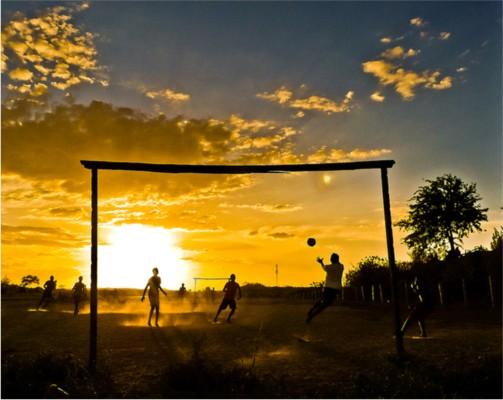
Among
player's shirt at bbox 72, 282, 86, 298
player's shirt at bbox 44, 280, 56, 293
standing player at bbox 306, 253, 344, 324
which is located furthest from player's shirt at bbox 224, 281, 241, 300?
player's shirt at bbox 44, 280, 56, 293

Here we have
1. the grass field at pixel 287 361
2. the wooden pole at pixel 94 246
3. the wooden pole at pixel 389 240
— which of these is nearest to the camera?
the grass field at pixel 287 361

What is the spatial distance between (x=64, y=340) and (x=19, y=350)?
1.92 metres

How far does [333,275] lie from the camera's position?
13141mm

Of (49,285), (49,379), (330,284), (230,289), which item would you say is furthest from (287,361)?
(49,285)

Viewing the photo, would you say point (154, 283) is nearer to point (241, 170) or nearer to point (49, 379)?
point (241, 170)

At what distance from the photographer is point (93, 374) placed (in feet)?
29.5

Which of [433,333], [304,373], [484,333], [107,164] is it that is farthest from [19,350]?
[484,333]

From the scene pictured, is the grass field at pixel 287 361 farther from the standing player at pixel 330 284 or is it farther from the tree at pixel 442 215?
the tree at pixel 442 215

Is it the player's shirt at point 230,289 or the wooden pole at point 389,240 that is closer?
the wooden pole at point 389,240

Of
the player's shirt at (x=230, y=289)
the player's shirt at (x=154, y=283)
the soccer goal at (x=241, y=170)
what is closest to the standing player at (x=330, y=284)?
the soccer goal at (x=241, y=170)

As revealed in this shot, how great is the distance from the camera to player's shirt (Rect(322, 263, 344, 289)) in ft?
42.9

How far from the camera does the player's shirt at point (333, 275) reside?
13084 millimetres

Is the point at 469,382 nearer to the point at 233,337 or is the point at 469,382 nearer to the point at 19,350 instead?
the point at 233,337

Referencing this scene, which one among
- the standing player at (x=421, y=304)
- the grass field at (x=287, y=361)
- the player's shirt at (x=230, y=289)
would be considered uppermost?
the player's shirt at (x=230, y=289)
